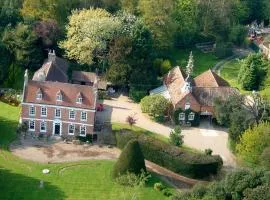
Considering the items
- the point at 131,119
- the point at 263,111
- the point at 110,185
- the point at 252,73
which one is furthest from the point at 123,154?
the point at 252,73

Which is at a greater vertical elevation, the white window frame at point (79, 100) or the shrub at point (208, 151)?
the white window frame at point (79, 100)

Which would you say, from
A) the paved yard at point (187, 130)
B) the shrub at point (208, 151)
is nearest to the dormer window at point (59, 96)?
the paved yard at point (187, 130)

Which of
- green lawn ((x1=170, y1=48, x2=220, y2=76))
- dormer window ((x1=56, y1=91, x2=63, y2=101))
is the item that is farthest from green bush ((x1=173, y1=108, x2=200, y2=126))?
green lawn ((x1=170, y1=48, x2=220, y2=76))

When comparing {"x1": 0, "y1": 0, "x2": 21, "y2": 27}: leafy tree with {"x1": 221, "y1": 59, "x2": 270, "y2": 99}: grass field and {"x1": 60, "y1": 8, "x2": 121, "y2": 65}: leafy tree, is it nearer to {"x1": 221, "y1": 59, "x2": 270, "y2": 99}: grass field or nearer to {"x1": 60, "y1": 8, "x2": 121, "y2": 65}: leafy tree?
{"x1": 60, "y1": 8, "x2": 121, "y2": 65}: leafy tree

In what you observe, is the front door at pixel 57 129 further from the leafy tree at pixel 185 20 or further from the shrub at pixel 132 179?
the leafy tree at pixel 185 20

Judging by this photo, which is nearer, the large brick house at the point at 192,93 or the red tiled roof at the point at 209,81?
the large brick house at the point at 192,93

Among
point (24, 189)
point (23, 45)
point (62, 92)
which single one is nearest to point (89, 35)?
point (23, 45)
